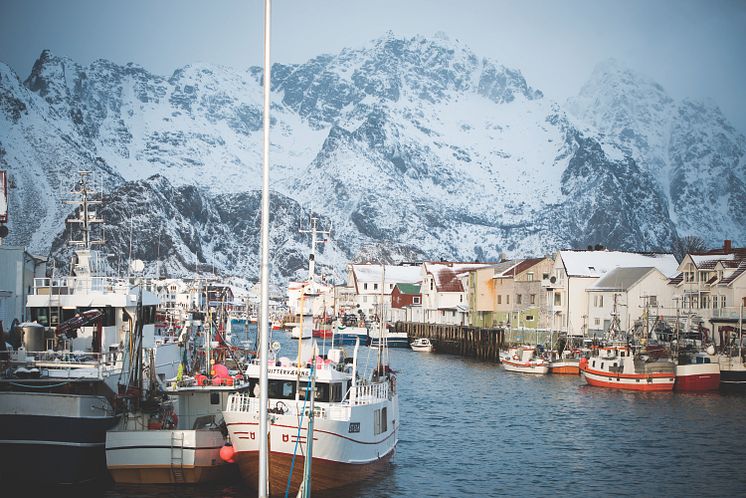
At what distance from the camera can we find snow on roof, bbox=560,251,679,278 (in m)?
90.8

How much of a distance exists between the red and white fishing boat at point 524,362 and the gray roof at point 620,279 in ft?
36.8

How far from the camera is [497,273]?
106 meters

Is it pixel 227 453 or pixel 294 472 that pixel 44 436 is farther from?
pixel 294 472

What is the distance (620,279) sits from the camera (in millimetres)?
86875

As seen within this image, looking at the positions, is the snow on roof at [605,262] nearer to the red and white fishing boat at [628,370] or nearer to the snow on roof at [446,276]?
the snow on roof at [446,276]

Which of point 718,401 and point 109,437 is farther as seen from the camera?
point 718,401

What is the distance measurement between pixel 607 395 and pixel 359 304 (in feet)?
311

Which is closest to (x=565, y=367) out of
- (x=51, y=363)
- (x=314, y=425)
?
(x=314, y=425)

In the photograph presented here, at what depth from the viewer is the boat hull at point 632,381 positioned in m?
61.3

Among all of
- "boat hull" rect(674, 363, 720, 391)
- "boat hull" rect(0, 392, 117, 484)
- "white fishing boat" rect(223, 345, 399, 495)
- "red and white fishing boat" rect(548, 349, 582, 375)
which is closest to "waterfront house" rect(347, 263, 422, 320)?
"red and white fishing boat" rect(548, 349, 582, 375)

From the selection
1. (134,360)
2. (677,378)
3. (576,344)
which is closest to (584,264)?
(576,344)

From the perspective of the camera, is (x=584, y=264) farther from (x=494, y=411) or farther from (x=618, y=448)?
(x=618, y=448)

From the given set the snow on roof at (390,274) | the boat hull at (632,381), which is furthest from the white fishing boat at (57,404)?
the snow on roof at (390,274)

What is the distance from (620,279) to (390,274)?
220ft
